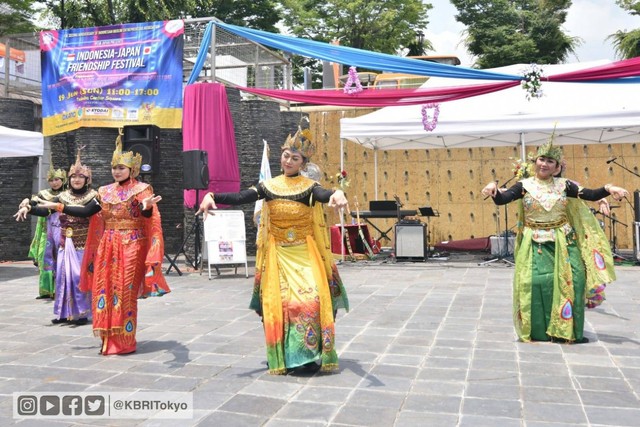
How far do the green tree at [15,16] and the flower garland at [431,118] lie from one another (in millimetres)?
19671

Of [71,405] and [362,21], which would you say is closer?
[71,405]

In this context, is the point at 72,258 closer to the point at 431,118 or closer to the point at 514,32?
the point at 431,118

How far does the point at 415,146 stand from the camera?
12.6 meters

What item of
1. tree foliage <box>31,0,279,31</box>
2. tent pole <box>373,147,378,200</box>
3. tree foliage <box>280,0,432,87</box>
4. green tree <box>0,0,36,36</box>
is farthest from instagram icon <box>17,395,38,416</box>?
tree foliage <box>280,0,432,87</box>

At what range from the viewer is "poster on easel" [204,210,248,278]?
9742mm

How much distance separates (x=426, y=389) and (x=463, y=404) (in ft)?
1.11

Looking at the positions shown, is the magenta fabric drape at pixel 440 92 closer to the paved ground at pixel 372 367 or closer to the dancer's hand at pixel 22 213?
the paved ground at pixel 372 367

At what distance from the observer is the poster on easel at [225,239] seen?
32.0 feet

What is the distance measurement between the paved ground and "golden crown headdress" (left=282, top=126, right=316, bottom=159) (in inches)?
64.6

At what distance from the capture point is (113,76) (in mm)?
10891

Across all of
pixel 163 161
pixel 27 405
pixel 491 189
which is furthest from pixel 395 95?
pixel 163 161

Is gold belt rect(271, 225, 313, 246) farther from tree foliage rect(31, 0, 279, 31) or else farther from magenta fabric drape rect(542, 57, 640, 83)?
tree foliage rect(31, 0, 279, 31)

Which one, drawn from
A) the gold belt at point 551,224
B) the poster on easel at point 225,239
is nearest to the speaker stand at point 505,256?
the poster on easel at point 225,239

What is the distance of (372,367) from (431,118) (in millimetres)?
6694
